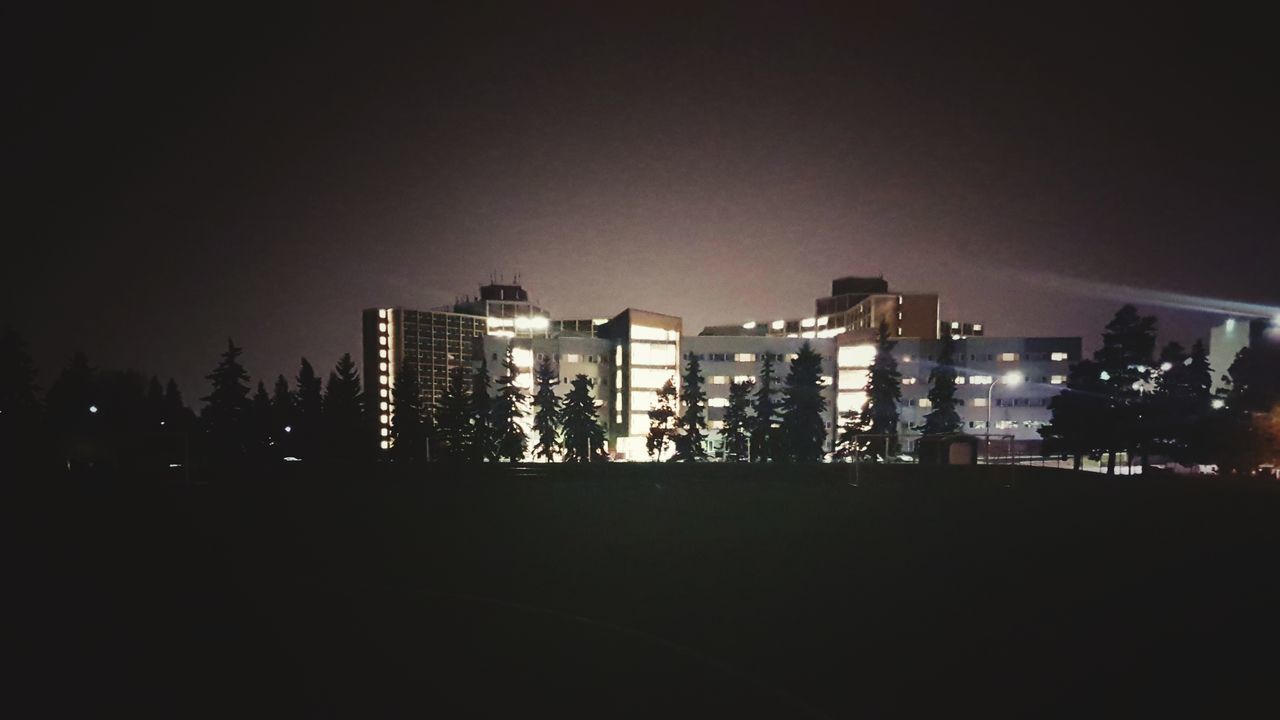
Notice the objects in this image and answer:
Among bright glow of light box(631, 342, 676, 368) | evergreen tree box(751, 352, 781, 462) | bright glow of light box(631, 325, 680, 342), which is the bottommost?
evergreen tree box(751, 352, 781, 462)

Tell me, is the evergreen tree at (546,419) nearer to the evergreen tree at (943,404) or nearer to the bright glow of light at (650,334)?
the bright glow of light at (650,334)

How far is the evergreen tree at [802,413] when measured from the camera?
4762cm

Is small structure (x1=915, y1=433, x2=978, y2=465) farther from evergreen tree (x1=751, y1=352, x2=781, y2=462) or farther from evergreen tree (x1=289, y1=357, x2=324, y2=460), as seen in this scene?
evergreen tree (x1=289, y1=357, x2=324, y2=460)

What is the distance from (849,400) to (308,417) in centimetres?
6138

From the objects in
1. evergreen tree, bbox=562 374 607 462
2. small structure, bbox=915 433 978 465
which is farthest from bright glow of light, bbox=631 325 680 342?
small structure, bbox=915 433 978 465

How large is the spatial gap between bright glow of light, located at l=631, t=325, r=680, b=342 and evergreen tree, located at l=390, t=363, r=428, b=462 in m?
30.4

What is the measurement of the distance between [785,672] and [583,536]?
876 cm

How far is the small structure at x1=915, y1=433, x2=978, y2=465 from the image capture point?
34031mm

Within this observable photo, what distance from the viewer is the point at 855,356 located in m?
80.4

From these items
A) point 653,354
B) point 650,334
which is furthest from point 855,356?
→ point 650,334

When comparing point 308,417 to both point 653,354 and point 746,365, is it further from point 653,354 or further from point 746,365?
point 746,365

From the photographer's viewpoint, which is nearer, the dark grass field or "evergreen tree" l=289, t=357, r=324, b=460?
the dark grass field

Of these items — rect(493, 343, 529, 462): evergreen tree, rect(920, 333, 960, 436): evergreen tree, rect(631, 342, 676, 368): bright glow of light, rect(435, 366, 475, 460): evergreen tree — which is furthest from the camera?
rect(631, 342, 676, 368): bright glow of light

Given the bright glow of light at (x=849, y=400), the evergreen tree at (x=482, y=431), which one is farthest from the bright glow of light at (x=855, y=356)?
the evergreen tree at (x=482, y=431)
